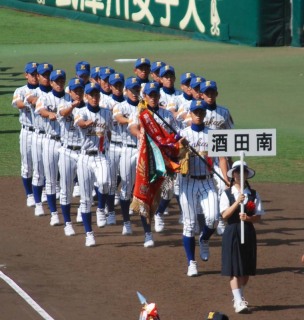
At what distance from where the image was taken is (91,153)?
15.5 meters

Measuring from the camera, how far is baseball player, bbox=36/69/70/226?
640 inches

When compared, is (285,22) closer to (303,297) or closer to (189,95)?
(189,95)

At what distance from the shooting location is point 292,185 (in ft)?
→ 62.5

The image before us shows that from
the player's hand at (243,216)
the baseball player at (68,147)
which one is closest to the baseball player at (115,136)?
the baseball player at (68,147)

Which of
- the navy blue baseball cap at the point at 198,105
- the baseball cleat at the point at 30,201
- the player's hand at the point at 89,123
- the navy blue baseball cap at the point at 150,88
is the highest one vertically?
the navy blue baseball cap at the point at 150,88

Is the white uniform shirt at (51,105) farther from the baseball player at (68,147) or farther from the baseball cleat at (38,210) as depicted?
the baseball cleat at (38,210)

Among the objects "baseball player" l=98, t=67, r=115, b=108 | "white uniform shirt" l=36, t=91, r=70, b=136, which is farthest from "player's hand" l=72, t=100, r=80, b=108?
"baseball player" l=98, t=67, r=115, b=108

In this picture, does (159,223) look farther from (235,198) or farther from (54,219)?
(235,198)

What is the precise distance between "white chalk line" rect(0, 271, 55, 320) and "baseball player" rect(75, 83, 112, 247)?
190 centimetres

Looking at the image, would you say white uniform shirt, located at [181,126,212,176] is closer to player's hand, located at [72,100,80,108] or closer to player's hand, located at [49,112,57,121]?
player's hand, located at [72,100,80,108]

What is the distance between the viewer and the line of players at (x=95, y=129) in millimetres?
15320

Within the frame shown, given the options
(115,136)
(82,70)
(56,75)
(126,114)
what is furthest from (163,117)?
(82,70)

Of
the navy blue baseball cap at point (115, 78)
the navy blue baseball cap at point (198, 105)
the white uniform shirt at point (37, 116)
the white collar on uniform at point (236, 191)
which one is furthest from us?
the white uniform shirt at point (37, 116)

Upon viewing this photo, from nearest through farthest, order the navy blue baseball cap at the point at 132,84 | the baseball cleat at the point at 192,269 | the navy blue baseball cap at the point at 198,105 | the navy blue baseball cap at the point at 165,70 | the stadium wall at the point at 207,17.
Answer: the baseball cleat at the point at 192,269, the navy blue baseball cap at the point at 198,105, the navy blue baseball cap at the point at 132,84, the navy blue baseball cap at the point at 165,70, the stadium wall at the point at 207,17
